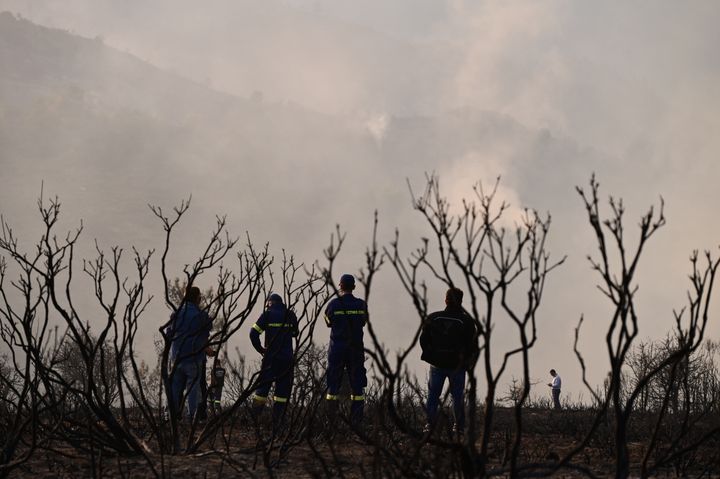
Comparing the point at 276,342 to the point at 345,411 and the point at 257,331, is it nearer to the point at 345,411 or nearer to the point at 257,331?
the point at 257,331

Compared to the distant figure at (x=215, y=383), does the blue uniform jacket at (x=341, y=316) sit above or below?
above

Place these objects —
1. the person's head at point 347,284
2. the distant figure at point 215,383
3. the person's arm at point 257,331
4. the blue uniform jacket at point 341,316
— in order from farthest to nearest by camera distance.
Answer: the person's head at point 347,284 < the blue uniform jacket at point 341,316 < the person's arm at point 257,331 < the distant figure at point 215,383

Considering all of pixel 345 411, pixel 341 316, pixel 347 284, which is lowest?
pixel 345 411

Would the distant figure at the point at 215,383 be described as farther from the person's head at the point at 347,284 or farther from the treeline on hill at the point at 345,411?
the person's head at the point at 347,284

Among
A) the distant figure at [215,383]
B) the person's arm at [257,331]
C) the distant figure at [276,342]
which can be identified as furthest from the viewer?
the person's arm at [257,331]

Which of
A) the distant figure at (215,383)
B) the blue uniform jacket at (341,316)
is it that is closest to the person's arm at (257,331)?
the distant figure at (215,383)

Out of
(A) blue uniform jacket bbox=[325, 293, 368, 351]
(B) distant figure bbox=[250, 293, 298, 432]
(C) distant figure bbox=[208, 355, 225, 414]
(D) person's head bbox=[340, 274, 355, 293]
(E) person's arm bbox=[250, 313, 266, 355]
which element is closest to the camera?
(C) distant figure bbox=[208, 355, 225, 414]

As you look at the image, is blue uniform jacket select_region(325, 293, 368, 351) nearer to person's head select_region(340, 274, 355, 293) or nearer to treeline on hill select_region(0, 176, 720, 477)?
person's head select_region(340, 274, 355, 293)

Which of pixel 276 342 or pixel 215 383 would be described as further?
pixel 276 342

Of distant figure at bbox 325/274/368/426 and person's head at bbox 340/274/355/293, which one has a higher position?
person's head at bbox 340/274/355/293

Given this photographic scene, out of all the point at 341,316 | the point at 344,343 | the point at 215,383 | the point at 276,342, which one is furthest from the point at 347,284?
the point at 215,383

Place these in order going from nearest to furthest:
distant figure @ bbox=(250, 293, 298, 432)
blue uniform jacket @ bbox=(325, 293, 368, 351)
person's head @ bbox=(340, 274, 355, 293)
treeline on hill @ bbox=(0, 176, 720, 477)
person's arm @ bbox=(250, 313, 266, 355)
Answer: treeline on hill @ bbox=(0, 176, 720, 477) < distant figure @ bbox=(250, 293, 298, 432) < person's arm @ bbox=(250, 313, 266, 355) < blue uniform jacket @ bbox=(325, 293, 368, 351) < person's head @ bbox=(340, 274, 355, 293)

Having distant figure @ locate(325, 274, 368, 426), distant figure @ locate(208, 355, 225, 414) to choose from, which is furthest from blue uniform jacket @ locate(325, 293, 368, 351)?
distant figure @ locate(208, 355, 225, 414)

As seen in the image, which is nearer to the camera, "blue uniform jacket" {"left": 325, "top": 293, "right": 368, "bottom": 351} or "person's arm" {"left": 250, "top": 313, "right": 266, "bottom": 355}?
"person's arm" {"left": 250, "top": 313, "right": 266, "bottom": 355}
